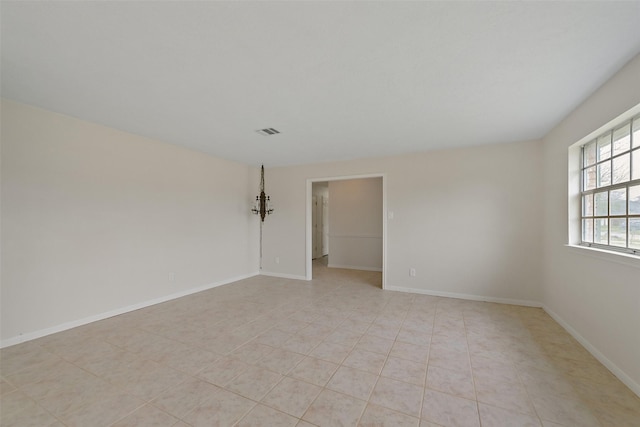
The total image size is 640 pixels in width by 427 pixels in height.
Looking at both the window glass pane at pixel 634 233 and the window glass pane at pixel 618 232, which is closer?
the window glass pane at pixel 634 233

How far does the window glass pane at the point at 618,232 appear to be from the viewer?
2209 mm

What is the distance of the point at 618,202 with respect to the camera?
2271 millimetres

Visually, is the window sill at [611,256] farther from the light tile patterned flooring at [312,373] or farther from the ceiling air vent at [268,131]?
the ceiling air vent at [268,131]

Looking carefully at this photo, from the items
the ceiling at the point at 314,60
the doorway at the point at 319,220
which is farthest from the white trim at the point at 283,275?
the ceiling at the point at 314,60

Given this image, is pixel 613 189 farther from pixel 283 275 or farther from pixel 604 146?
pixel 283 275

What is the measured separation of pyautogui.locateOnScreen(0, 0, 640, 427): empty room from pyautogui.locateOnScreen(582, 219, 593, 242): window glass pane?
0.04 metres

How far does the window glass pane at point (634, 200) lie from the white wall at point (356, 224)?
182 inches

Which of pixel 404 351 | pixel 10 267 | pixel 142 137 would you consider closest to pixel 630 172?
pixel 404 351

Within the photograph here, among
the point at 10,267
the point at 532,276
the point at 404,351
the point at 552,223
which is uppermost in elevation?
the point at 552,223

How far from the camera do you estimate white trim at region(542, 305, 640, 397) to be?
1894 mm

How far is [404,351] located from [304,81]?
8.88ft

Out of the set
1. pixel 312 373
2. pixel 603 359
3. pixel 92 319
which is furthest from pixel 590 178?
pixel 92 319

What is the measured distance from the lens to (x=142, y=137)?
368 centimetres

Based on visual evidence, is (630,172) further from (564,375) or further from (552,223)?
(564,375)
